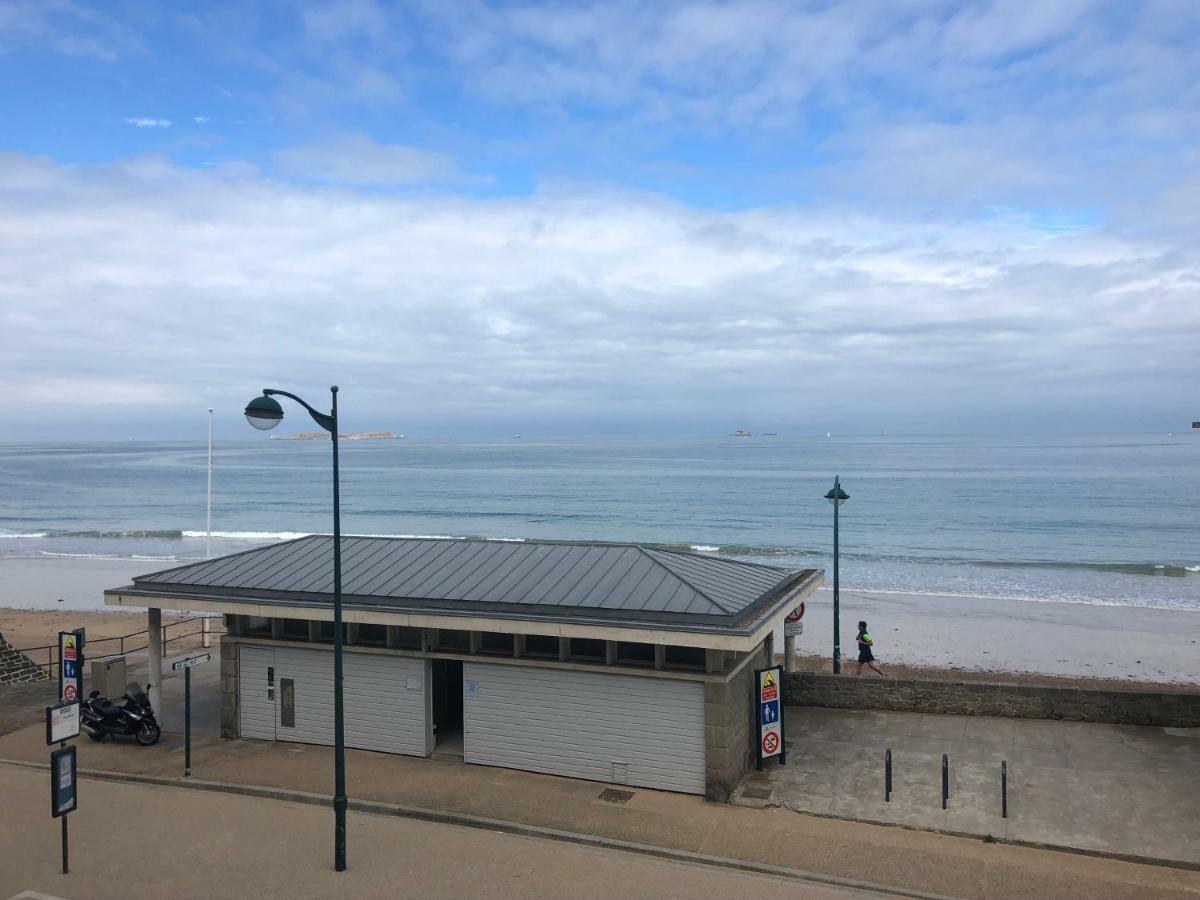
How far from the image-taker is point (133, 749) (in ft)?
52.3

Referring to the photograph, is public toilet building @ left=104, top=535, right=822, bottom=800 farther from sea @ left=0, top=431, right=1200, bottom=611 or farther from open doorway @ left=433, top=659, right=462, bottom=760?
sea @ left=0, top=431, right=1200, bottom=611

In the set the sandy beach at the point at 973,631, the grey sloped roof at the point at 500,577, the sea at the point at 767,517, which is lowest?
the sandy beach at the point at 973,631

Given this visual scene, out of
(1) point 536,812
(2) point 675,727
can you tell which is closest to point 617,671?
(2) point 675,727

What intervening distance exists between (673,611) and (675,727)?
73.7 inches

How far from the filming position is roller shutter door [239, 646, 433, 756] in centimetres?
1533

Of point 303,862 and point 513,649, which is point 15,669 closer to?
point 513,649

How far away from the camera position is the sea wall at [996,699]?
1603 cm

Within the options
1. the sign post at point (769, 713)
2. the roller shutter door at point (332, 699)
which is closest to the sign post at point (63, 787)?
the roller shutter door at point (332, 699)

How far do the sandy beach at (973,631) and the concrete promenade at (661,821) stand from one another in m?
14.4

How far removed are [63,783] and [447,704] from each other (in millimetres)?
7794

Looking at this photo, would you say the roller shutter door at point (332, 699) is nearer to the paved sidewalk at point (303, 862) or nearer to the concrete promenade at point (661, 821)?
the concrete promenade at point (661, 821)

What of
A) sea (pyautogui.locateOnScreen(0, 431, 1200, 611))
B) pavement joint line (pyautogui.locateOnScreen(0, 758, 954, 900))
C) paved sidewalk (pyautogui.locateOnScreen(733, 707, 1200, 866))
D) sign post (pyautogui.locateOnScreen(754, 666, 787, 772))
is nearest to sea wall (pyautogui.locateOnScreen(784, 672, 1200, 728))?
paved sidewalk (pyautogui.locateOnScreen(733, 707, 1200, 866))

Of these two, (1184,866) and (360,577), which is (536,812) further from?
(1184,866)

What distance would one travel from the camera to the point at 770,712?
14406mm
